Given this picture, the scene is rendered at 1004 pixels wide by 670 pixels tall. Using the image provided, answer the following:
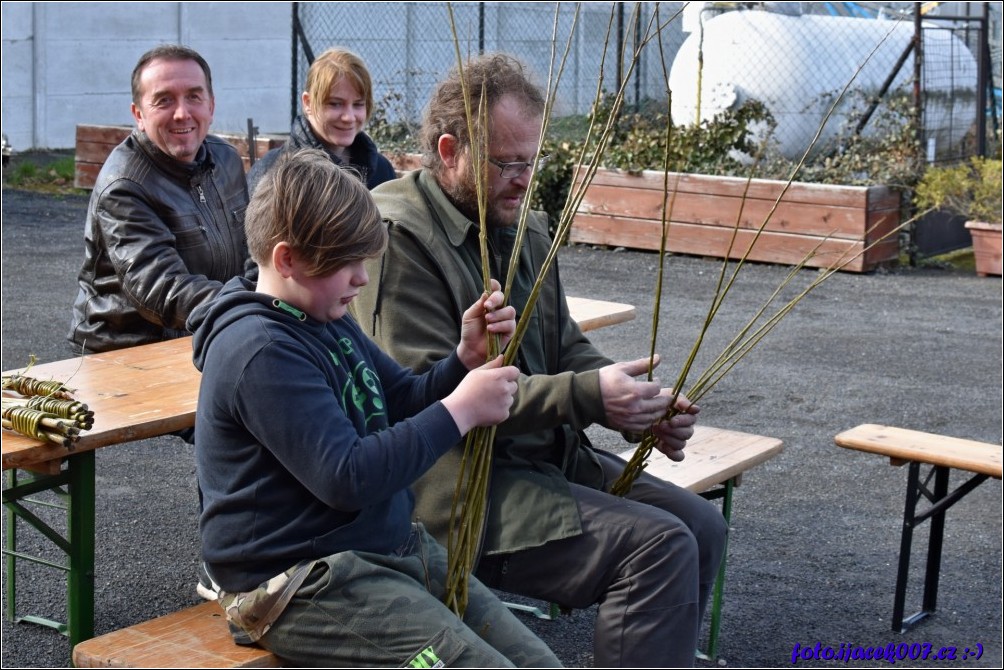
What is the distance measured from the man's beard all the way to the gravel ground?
4.48 feet

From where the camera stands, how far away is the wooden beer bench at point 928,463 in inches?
146

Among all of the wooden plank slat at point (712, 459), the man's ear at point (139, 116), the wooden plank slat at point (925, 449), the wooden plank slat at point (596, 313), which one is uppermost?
the man's ear at point (139, 116)

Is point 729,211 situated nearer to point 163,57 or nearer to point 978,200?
point 978,200

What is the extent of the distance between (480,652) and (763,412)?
13.3ft

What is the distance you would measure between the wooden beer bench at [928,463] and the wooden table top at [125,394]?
1.84m

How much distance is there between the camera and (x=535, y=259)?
3080 millimetres

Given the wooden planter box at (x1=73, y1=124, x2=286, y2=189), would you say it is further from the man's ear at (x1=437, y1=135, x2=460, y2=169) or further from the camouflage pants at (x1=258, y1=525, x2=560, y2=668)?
the camouflage pants at (x1=258, y1=525, x2=560, y2=668)

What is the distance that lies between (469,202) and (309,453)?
953 millimetres

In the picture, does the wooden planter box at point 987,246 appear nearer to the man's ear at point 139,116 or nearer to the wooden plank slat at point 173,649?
the man's ear at point 139,116

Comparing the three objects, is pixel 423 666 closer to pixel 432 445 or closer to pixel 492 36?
pixel 432 445

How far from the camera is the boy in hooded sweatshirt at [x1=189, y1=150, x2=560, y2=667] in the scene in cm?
210

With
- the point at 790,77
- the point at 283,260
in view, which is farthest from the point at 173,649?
the point at 790,77

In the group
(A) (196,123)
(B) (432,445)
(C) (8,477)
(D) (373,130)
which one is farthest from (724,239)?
(B) (432,445)

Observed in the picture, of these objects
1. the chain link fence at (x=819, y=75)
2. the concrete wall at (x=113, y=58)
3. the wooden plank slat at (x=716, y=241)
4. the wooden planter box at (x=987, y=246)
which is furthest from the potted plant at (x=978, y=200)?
the concrete wall at (x=113, y=58)
